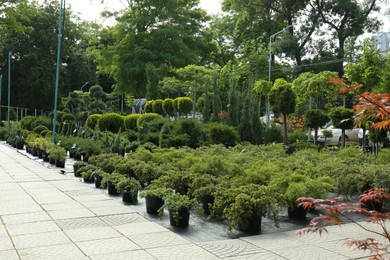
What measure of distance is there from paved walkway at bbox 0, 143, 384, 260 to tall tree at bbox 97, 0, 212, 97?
27.1m

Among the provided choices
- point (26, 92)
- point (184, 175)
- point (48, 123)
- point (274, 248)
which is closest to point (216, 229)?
point (274, 248)

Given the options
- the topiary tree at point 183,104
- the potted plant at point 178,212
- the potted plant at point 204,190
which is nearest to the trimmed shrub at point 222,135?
the topiary tree at point 183,104

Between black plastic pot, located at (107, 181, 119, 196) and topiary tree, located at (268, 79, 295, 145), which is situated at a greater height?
topiary tree, located at (268, 79, 295, 145)

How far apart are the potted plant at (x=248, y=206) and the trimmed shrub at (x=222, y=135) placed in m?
9.60

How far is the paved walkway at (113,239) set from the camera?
460cm

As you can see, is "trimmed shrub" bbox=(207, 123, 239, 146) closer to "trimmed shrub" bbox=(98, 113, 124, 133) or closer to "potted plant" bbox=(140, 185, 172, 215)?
"trimmed shrub" bbox=(98, 113, 124, 133)

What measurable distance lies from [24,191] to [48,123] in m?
19.4

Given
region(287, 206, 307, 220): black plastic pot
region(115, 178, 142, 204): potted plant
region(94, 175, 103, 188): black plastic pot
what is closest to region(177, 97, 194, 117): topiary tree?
region(94, 175, 103, 188): black plastic pot

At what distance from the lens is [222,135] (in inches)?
616

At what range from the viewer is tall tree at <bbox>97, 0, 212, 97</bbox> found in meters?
33.8

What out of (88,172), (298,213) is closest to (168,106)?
(88,172)

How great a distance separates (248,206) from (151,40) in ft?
100.0

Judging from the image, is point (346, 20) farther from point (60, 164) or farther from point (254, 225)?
point (254, 225)

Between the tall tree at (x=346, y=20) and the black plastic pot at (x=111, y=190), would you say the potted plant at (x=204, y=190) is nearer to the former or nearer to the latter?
the black plastic pot at (x=111, y=190)
